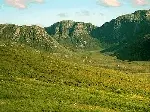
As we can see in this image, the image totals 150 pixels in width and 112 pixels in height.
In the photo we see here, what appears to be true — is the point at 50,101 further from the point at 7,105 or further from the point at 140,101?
the point at 140,101

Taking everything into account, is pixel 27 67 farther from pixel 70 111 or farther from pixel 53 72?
pixel 70 111

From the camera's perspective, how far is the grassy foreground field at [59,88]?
172ft

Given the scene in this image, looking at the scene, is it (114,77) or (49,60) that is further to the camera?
(49,60)

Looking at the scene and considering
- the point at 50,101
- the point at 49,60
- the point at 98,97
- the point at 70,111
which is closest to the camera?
the point at 70,111

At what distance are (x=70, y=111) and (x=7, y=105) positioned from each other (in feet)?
32.2

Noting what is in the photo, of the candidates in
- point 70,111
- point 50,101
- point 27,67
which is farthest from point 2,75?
point 70,111

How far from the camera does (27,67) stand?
3364 inches

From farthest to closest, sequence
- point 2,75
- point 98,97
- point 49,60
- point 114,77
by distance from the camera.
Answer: point 49,60
point 114,77
point 2,75
point 98,97

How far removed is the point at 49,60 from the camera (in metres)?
98.8

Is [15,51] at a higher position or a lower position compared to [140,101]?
higher

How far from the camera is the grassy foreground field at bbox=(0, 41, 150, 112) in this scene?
52.5 meters

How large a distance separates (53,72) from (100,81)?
1248cm

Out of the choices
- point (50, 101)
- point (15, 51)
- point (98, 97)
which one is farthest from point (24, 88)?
point (15, 51)

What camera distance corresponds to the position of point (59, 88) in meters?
65.3
